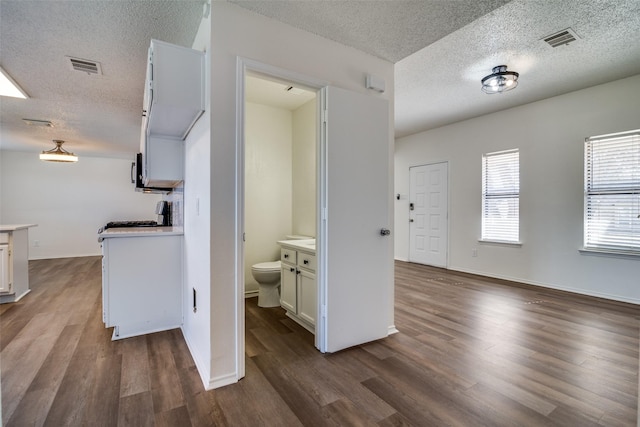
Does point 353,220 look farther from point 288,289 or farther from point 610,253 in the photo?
point 610,253

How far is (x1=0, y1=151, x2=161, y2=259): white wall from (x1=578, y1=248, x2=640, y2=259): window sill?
844 centimetres

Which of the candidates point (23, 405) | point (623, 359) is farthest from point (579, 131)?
point (23, 405)

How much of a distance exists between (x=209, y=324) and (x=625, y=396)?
2509mm

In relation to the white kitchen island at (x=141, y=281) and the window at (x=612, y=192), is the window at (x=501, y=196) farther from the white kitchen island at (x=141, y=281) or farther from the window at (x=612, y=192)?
the white kitchen island at (x=141, y=281)

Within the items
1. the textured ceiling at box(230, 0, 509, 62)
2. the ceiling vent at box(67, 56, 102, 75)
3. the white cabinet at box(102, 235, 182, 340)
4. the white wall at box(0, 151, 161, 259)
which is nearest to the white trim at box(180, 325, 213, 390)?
the white cabinet at box(102, 235, 182, 340)

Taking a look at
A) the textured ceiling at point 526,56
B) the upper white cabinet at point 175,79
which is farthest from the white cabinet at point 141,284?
the textured ceiling at point 526,56

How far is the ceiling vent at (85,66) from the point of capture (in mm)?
2775

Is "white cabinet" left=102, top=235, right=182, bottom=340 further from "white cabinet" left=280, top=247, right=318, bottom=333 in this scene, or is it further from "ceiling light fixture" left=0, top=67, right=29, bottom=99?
"ceiling light fixture" left=0, top=67, right=29, bottom=99

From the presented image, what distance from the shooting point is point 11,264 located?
3.59 meters

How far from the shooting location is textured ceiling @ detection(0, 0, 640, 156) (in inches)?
81.4

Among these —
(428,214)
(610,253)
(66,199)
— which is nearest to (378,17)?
(610,253)

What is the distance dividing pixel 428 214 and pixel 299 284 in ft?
12.4

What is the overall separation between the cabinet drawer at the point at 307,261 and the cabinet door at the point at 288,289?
0.18 metres

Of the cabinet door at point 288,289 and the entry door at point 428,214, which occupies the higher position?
the entry door at point 428,214
